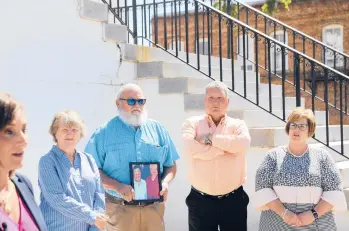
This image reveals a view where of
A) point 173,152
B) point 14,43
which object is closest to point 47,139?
point 14,43

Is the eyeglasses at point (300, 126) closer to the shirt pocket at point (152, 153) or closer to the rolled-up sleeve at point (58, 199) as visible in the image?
the shirt pocket at point (152, 153)

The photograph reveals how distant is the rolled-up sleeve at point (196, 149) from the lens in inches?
155

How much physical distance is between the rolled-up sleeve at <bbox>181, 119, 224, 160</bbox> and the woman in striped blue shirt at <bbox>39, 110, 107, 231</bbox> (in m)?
0.83

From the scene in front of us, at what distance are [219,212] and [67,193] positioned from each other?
4.11 feet

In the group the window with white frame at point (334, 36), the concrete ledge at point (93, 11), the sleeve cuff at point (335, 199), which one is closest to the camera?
the sleeve cuff at point (335, 199)

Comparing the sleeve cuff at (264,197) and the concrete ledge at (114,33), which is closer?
the sleeve cuff at (264,197)

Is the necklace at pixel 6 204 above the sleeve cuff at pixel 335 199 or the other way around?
above

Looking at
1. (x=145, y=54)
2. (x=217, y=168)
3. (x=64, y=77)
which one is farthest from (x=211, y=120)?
(x=145, y=54)

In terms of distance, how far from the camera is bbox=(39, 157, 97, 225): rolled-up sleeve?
3.27 meters

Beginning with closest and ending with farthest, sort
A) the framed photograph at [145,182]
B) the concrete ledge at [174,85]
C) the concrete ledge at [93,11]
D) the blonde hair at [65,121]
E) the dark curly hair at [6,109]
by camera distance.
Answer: the dark curly hair at [6,109] → the blonde hair at [65,121] → the framed photograph at [145,182] → the concrete ledge at [93,11] → the concrete ledge at [174,85]

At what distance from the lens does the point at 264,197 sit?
3.81 m

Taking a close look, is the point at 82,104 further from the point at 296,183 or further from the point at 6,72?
the point at 296,183

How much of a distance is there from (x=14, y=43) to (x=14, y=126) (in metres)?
2.52

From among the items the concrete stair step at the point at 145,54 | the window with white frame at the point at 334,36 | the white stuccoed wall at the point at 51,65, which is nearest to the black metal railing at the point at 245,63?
the concrete stair step at the point at 145,54
